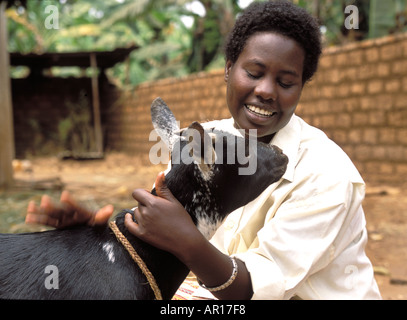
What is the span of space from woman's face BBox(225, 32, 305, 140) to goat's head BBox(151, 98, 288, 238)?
0.21 meters

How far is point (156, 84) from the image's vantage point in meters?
12.1

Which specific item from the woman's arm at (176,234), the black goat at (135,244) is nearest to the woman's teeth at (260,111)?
the black goat at (135,244)

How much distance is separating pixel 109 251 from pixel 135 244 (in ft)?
0.33

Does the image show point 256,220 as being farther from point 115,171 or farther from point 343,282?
point 115,171

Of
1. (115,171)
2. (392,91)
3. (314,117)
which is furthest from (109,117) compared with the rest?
(392,91)

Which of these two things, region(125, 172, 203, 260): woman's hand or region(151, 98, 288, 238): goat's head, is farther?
region(151, 98, 288, 238): goat's head

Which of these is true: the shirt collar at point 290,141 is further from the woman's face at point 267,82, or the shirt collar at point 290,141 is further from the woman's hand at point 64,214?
the woman's hand at point 64,214

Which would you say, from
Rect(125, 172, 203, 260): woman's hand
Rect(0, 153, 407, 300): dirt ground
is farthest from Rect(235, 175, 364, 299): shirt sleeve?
Rect(0, 153, 407, 300): dirt ground

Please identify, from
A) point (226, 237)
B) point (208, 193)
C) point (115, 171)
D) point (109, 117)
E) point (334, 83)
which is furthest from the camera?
point (109, 117)

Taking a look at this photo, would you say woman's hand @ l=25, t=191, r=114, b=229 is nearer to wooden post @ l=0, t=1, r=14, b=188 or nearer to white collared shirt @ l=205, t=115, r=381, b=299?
white collared shirt @ l=205, t=115, r=381, b=299

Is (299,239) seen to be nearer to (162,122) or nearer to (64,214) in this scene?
(162,122)

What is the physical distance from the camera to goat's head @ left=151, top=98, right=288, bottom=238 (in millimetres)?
1803

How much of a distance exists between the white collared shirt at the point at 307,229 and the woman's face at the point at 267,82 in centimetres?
11
